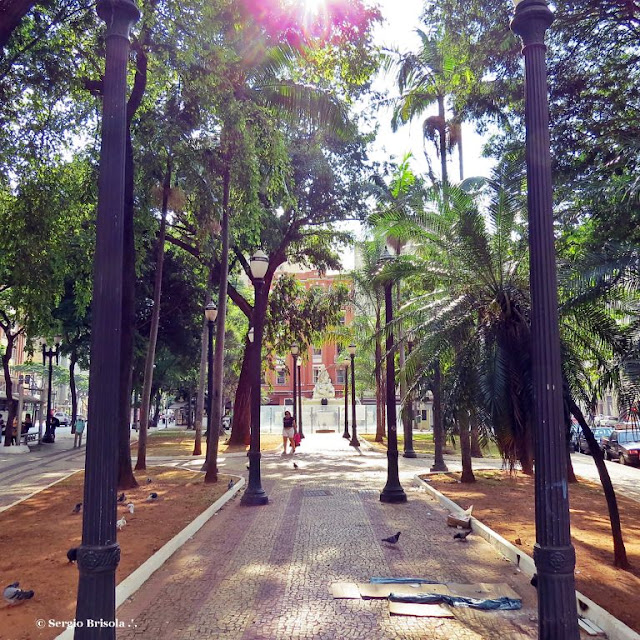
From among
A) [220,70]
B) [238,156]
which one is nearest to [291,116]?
[238,156]

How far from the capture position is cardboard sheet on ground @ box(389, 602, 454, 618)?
5790mm

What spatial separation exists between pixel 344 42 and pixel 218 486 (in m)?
10.1

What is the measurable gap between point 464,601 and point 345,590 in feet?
4.01

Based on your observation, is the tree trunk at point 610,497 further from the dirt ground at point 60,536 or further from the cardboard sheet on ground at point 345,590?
the dirt ground at point 60,536

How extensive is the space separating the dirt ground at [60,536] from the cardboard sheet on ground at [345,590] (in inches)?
91.4

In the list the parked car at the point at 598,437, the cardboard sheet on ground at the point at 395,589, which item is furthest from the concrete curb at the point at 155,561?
the parked car at the point at 598,437

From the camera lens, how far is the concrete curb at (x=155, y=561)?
614 cm

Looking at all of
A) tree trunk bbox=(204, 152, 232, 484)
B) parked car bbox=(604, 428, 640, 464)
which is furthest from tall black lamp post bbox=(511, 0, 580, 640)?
parked car bbox=(604, 428, 640, 464)

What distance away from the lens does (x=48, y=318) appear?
45.6 ft

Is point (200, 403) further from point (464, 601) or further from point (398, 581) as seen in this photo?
point (464, 601)

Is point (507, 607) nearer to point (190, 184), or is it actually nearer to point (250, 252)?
point (190, 184)

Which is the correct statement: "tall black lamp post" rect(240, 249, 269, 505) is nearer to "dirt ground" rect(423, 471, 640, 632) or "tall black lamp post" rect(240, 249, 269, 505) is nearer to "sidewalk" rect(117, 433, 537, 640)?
"sidewalk" rect(117, 433, 537, 640)

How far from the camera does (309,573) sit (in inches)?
284

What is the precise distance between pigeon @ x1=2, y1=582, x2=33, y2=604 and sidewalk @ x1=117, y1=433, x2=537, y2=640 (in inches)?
35.5
